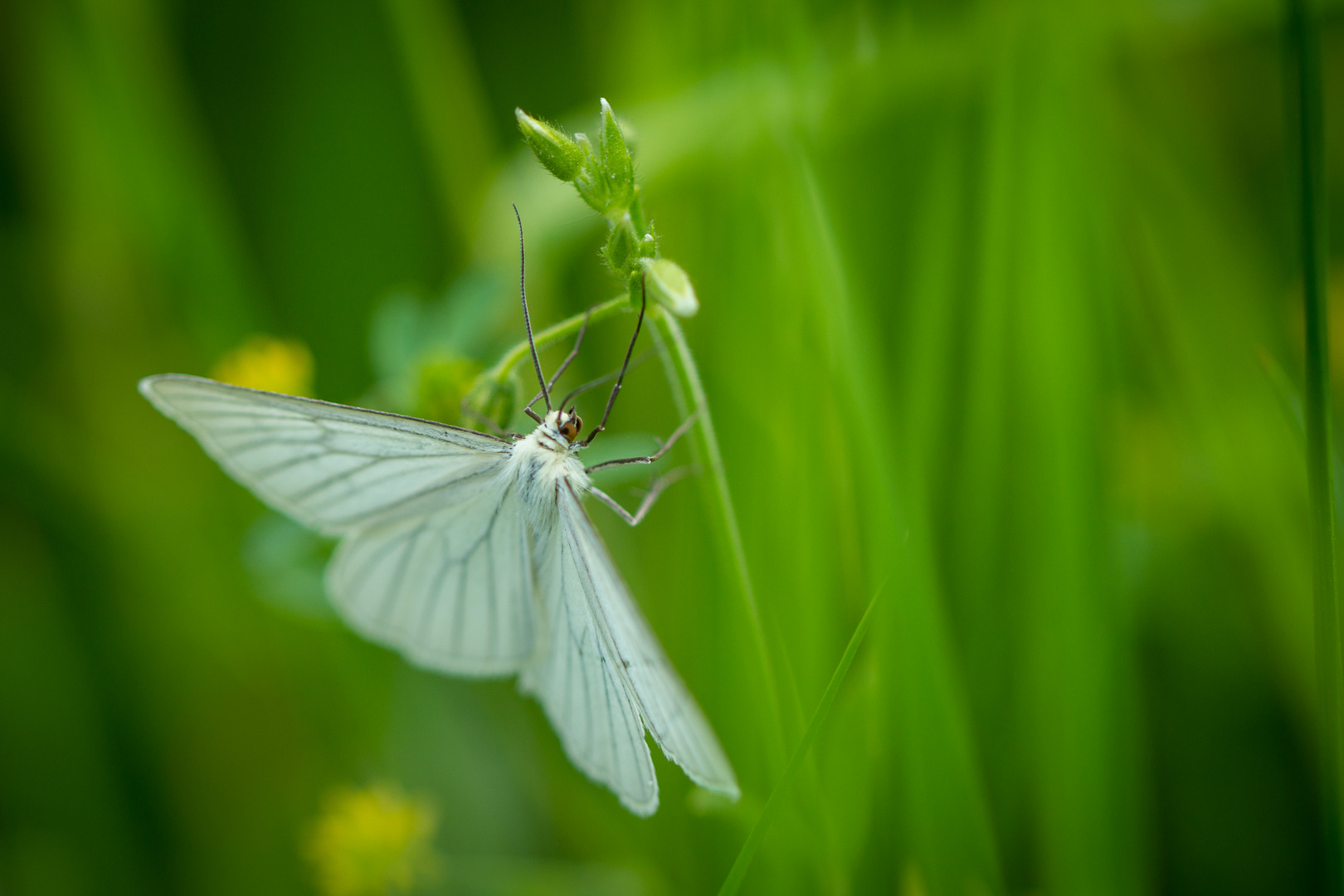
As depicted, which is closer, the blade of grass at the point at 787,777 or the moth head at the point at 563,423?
the blade of grass at the point at 787,777

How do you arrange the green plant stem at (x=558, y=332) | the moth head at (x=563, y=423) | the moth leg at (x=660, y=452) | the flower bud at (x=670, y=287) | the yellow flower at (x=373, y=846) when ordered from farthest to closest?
the yellow flower at (x=373, y=846)
the moth head at (x=563, y=423)
the moth leg at (x=660, y=452)
the green plant stem at (x=558, y=332)
the flower bud at (x=670, y=287)

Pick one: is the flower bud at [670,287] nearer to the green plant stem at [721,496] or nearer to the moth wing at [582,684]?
the green plant stem at [721,496]

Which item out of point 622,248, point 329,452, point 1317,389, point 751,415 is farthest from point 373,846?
point 1317,389

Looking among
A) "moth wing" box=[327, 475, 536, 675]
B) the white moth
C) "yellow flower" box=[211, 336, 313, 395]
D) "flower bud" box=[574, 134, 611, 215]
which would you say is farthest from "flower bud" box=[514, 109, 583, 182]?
"yellow flower" box=[211, 336, 313, 395]

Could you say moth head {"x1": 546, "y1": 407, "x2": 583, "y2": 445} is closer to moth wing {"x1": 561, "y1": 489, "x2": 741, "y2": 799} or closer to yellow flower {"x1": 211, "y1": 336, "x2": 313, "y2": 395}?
moth wing {"x1": 561, "y1": 489, "x2": 741, "y2": 799}

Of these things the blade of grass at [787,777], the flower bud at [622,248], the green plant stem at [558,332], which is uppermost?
the flower bud at [622,248]

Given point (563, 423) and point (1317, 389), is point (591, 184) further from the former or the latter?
point (1317, 389)

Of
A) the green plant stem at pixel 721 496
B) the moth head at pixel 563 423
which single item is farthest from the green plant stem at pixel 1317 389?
the moth head at pixel 563 423

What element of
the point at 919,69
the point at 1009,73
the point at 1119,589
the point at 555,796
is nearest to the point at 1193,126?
the point at 919,69

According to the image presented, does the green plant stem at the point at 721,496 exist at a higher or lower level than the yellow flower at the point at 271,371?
lower
